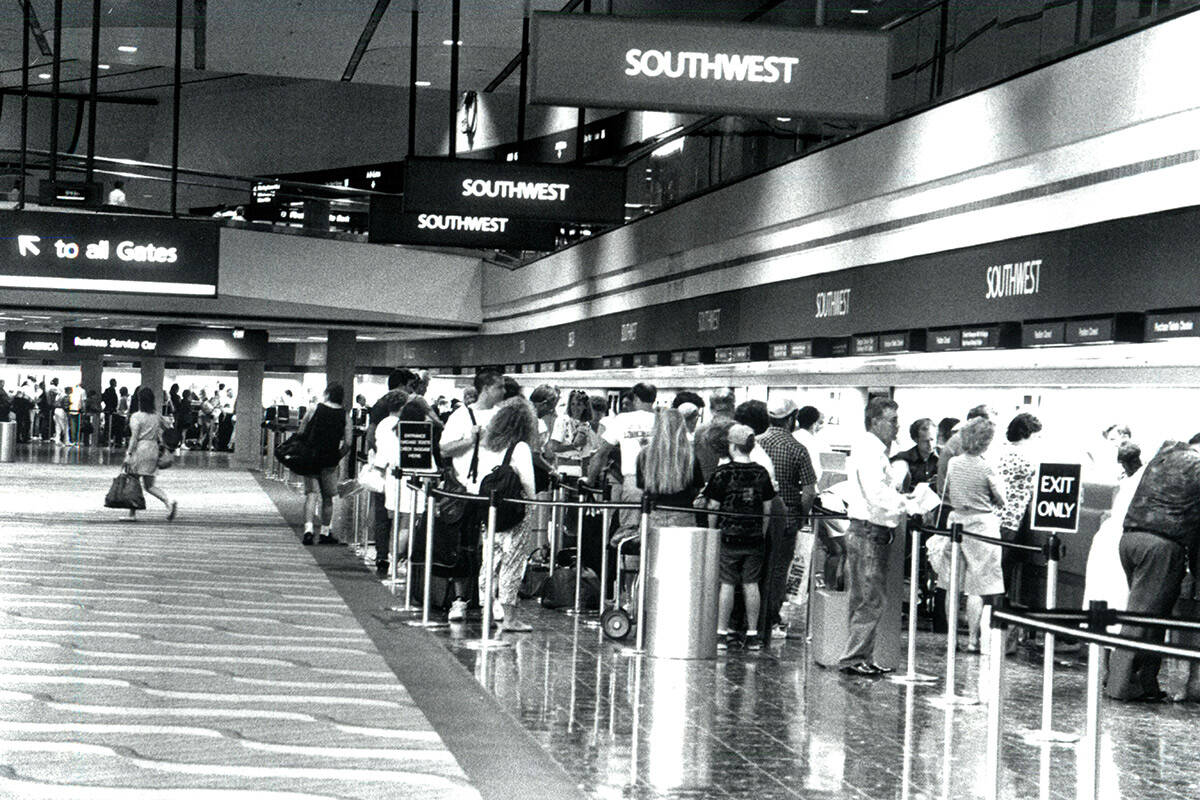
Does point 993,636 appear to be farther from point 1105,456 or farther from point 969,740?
point 1105,456

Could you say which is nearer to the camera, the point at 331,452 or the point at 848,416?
the point at 331,452

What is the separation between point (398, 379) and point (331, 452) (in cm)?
173

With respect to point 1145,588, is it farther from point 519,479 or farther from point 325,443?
point 325,443

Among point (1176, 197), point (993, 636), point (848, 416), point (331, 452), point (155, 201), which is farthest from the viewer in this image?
point (155, 201)

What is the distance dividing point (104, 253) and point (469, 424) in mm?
4253

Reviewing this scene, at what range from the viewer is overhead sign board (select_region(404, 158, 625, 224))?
12.3m

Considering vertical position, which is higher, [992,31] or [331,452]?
[992,31]

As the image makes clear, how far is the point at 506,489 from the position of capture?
10.8 meters

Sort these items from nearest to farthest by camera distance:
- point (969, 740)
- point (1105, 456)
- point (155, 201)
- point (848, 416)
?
1. point (969, 740)
2. point (1105, 456)
3. point (848, 416)
4. point (155, 201)

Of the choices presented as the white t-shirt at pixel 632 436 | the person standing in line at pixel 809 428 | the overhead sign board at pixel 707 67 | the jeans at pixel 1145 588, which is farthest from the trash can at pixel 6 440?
the jeans at pixel 1145 588

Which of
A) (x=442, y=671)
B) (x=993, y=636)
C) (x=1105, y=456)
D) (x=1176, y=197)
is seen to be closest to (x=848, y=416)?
(x=1105, y=456)

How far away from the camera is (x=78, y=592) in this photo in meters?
12.0

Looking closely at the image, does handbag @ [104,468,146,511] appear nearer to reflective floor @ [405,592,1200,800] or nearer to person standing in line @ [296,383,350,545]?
person standing in line @ [296,383,350,545]

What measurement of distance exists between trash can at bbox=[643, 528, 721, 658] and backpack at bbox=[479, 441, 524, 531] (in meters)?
1.12
